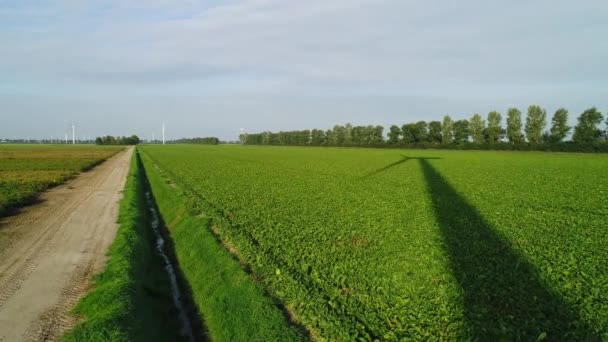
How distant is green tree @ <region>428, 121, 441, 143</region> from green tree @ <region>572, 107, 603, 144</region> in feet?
135

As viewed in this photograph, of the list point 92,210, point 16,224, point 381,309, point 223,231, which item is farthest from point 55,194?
point 381,309

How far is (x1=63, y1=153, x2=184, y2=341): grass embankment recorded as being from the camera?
7.22m

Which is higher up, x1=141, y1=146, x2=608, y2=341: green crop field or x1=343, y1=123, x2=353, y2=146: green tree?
x1=343, y1=123, x2=353, y2=146: green tree

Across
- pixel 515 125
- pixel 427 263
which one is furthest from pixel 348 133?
pixel 427 263

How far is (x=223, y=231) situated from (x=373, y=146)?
424ft

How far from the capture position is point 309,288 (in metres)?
8.45

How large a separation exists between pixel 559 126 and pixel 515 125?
10779 mm

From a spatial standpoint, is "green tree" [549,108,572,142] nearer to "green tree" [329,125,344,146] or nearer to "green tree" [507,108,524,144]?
"green tree" [507,108,524,144]

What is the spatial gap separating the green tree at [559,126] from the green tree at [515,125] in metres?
7.74

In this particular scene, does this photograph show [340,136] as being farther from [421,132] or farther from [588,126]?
[588,126]

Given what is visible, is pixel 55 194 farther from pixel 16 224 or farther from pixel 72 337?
pixel 72 337

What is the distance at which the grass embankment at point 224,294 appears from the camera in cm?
728

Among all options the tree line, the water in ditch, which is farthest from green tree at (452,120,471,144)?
the water in ditch

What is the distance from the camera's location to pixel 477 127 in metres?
123
